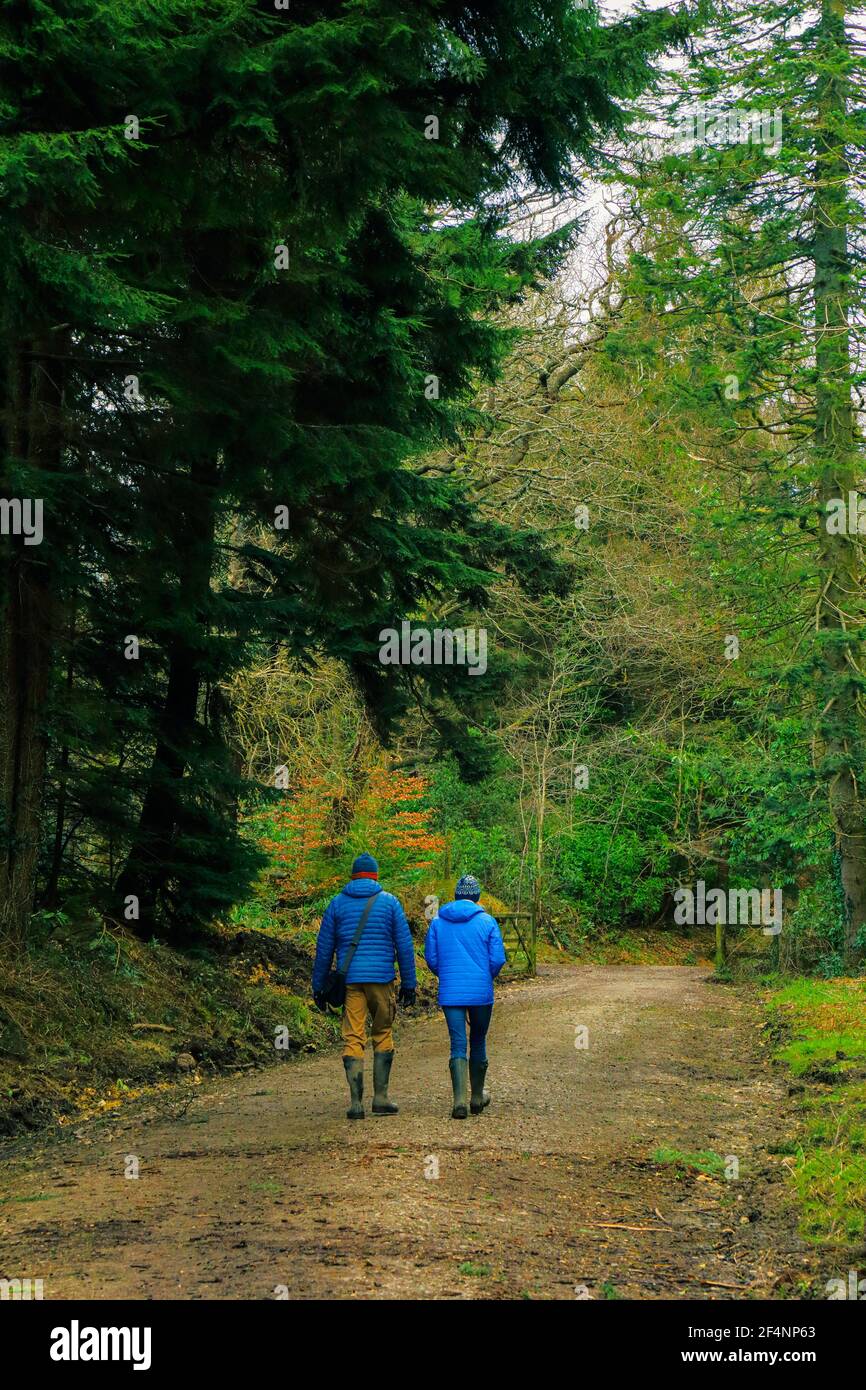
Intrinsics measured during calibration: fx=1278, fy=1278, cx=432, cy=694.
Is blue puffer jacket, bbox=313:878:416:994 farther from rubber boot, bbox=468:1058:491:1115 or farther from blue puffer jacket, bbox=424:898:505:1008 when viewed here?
rubber boot, bbox=468:1058:491:1115

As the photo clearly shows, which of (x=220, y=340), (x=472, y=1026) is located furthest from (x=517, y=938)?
(x=220, y=340)

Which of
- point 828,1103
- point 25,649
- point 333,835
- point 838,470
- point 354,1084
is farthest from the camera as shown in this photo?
point 333,835

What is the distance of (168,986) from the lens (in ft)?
41.2

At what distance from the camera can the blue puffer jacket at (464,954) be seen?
960 centimetres

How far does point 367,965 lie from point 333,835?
1290cm

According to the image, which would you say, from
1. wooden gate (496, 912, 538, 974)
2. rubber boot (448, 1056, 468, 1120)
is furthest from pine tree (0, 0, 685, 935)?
wooden gate (496, 912, 538, 974)

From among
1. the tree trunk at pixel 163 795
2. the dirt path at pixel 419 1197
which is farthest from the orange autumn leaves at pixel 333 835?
the dirt path at pixel 419 1197

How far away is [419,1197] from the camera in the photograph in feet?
Answer: 21.7

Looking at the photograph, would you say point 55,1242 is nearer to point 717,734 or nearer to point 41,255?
point 41,255

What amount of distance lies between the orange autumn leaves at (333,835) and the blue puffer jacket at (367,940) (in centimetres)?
1092

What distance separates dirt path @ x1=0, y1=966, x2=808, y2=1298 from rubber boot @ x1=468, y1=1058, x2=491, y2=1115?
0.47 feet

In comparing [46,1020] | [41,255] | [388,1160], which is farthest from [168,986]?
[41,255]

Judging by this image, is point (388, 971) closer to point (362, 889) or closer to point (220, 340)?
point (362, 889)

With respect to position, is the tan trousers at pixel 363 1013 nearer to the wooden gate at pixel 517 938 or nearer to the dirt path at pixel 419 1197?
the dirt path at pixel 419 1197
